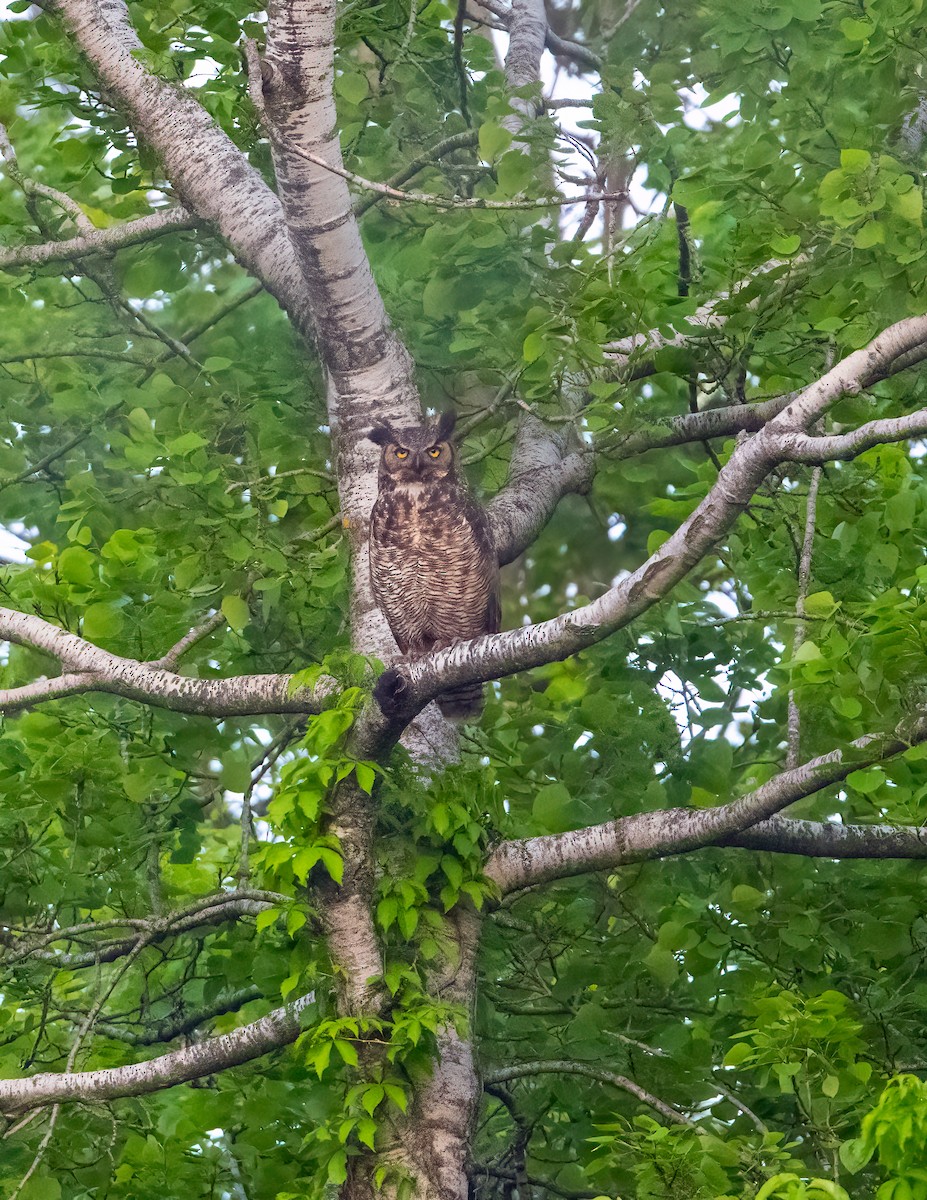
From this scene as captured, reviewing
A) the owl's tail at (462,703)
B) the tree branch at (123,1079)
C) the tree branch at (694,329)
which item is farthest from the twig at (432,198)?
the tree branch at (123,1079)

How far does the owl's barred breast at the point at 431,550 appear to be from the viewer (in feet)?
16.5

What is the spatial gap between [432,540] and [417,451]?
348 millimetres

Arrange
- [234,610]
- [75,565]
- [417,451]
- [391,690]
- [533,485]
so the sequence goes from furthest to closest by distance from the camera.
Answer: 1. [533,485]
2. [417,451]
3. [75,565]
4. [234,610]
5. [391,690]

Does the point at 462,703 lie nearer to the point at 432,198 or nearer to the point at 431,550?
the point at 431,550

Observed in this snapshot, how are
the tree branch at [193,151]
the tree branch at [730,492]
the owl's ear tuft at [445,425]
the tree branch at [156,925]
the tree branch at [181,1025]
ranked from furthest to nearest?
the owl's ear tuft at [445,425] → the tree branch at [193,151] → the tree branch at [181,1025] → the tree branch at [156,925] → the tree branch at [730,492]

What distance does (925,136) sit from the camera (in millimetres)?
5078

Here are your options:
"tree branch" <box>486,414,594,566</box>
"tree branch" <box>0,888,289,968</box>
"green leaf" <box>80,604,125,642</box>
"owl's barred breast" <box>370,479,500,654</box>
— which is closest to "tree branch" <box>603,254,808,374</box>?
"tree branch" <box>486,414,594,566</box>

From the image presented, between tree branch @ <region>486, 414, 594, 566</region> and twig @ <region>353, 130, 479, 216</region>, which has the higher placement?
twig @ <region>353, 130, 479, 216</region>

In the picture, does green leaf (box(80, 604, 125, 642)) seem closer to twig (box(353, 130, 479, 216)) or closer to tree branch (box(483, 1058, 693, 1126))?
twig (box(353, 130, 479, 216))

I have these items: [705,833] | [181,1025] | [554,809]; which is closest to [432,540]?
[554,809]

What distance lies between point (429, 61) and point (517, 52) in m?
0.87

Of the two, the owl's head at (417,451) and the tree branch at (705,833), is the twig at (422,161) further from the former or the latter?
the tree branch at (705,833)

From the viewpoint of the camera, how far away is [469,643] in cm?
354

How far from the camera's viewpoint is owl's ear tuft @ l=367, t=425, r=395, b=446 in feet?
15.5
